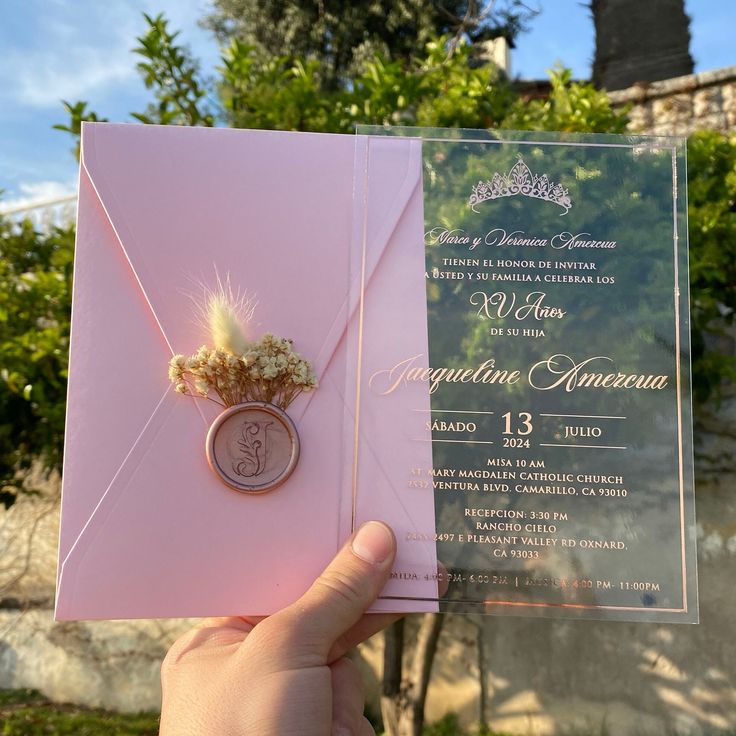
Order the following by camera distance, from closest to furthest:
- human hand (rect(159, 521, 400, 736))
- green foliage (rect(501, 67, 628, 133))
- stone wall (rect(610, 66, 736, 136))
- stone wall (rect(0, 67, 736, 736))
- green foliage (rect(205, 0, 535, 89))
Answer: human hand (rect(159, 521, 400, 736))
green foliage (rect(501, 67, 628, 133))
stone wall (rect(0, 67, 736, 736))
stone wall (rect(610, 66, 736, 136))
green foliage (rect(205, 0, 535, 89))

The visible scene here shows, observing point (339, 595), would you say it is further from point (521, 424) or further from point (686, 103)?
point (686, 103)

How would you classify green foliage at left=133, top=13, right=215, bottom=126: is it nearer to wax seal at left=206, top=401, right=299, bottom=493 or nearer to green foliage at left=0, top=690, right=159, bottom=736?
wax seal at left=206, top=401, right=299, bottom=493

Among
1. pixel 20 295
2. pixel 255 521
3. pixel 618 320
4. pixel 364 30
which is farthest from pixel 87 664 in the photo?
pixel 364 30

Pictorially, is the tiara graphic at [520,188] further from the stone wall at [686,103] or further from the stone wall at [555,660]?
the stone wall at [686,103]

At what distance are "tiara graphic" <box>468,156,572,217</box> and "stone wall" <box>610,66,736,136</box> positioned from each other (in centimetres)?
317

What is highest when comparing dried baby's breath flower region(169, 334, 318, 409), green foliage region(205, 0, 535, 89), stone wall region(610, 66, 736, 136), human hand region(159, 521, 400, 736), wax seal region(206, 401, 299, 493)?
green foliage region(205, 0, 535, 89)

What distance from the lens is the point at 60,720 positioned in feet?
9.42

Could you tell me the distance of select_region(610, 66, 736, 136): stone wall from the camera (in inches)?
153

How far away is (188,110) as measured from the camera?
195cm

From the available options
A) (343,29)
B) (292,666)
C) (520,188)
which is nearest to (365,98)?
(520,188)

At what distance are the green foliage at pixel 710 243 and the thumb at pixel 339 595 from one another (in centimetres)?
147

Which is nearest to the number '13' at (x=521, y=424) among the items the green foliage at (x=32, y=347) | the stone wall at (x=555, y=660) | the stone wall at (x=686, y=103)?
the green foliage at (x=32, y=347)

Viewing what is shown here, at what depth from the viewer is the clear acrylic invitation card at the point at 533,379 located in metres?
1.08

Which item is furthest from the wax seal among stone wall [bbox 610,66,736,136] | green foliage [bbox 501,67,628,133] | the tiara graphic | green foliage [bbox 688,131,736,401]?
stone wall [bbox 610,66,736,136]
